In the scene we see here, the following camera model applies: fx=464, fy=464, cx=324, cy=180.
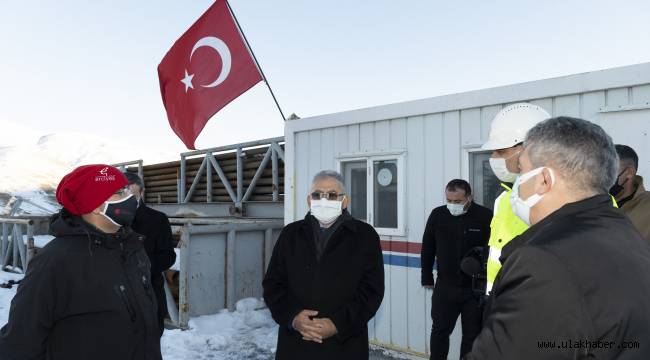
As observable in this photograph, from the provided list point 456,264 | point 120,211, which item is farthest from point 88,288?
point 456,264

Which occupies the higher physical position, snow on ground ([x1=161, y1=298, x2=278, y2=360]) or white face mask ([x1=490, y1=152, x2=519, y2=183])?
white face mask ([x1=490, y1=152, x2=519, y2=183])

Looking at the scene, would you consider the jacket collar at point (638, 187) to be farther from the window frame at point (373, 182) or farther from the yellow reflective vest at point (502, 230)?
the window frame at point (373, 182)

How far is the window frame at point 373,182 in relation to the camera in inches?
202

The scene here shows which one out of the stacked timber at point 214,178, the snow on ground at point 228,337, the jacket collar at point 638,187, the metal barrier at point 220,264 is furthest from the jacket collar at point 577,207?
the stacked timber at point 214,178

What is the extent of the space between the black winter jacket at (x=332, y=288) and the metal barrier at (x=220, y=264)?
373 cm

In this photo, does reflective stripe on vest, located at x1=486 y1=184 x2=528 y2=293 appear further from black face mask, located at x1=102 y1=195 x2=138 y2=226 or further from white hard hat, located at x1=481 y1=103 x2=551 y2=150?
black face mask, located at x1=102 y1=195 x2=138 y2=226

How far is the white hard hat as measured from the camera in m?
2.62

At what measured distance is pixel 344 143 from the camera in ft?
18.7

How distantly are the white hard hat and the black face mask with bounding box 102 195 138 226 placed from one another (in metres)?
1.99

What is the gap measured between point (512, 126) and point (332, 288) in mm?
1407

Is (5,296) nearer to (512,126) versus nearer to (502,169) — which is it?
(502,169)

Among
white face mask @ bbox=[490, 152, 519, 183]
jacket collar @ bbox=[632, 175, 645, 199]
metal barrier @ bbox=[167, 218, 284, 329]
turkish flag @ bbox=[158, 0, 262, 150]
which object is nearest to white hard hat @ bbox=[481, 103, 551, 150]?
white face mask @ bbox=[490, 152, 519, 183]

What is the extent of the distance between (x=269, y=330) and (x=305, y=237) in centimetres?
374

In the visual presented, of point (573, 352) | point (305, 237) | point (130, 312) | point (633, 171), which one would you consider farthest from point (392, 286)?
point (573, 352)
